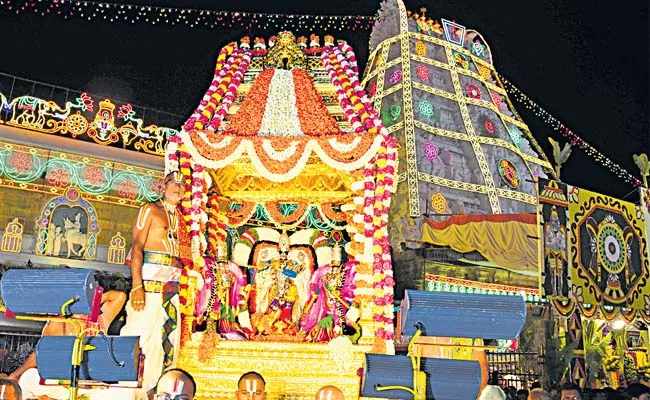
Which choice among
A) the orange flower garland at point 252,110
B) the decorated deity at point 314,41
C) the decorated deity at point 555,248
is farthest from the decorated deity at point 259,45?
the decorated deity at point 555,248

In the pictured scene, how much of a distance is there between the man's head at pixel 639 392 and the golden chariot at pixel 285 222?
272 centimetres

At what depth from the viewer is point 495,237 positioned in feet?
49.8

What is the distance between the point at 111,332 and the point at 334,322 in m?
3.19

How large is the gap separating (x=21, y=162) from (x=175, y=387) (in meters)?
10.3

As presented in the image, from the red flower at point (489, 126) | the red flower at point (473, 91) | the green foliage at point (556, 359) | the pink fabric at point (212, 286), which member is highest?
the red flower at point (473, 91)

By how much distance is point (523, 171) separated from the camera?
24.6 m

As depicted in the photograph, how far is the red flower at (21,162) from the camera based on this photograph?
12.0m

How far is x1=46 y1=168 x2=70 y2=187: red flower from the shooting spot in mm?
12437

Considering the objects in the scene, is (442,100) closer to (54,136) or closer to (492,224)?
(492,224)

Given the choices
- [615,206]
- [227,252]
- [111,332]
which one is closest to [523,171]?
[615,206]

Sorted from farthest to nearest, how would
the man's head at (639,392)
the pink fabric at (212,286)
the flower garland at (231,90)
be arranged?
1. the flower garland at (231,90)
2. the pink fabric at (212,286)
3. the man's head at (639,392)

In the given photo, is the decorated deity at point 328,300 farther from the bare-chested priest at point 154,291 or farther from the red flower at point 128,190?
the red flower at point 128,190

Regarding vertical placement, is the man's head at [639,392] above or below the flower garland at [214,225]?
below

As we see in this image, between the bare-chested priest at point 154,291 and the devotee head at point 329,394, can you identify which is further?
the bare-chested priest at point 154,291
